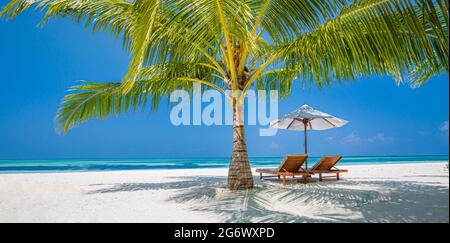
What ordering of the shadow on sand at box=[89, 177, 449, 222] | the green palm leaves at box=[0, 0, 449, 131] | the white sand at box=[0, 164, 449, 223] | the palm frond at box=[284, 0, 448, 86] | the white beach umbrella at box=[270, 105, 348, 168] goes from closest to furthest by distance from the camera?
the palm frond at box=[284, 0, 448, 86] < the green palm leaves at box=[0, 0, 449, 131] < the shadow on sand at box=[89, 177, 449, 222] < the white sand at box=[0, 164, 449, 223] < the white beach umbrella at box=[270, 105, 348, 168]

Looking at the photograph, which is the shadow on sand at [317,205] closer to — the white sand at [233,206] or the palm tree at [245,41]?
the white sand at [233,206]

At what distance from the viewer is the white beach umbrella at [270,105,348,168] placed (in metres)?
9.10

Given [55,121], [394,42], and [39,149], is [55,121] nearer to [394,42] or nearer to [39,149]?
[394,42]

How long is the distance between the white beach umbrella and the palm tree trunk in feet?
8.27

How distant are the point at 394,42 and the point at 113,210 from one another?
444 cm

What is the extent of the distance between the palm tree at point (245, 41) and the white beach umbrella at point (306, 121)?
2.89 feet

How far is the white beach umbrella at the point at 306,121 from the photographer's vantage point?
9.10 m

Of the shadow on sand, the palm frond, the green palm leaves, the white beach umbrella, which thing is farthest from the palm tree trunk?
the white beach umbrella

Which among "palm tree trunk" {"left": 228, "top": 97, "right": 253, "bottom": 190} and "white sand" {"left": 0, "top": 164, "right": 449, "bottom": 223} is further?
"palm tree trunk" {"left": 228, "top": 97, "right": 253, "bottom": 190}

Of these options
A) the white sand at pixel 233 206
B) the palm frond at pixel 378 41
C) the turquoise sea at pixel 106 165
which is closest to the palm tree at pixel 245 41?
the palm frond at pixel 378 41

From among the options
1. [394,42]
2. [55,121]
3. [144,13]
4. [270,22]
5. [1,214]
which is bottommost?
[1,214]

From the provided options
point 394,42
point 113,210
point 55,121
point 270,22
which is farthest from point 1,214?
point 394,42

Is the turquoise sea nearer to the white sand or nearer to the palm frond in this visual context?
the white sand
